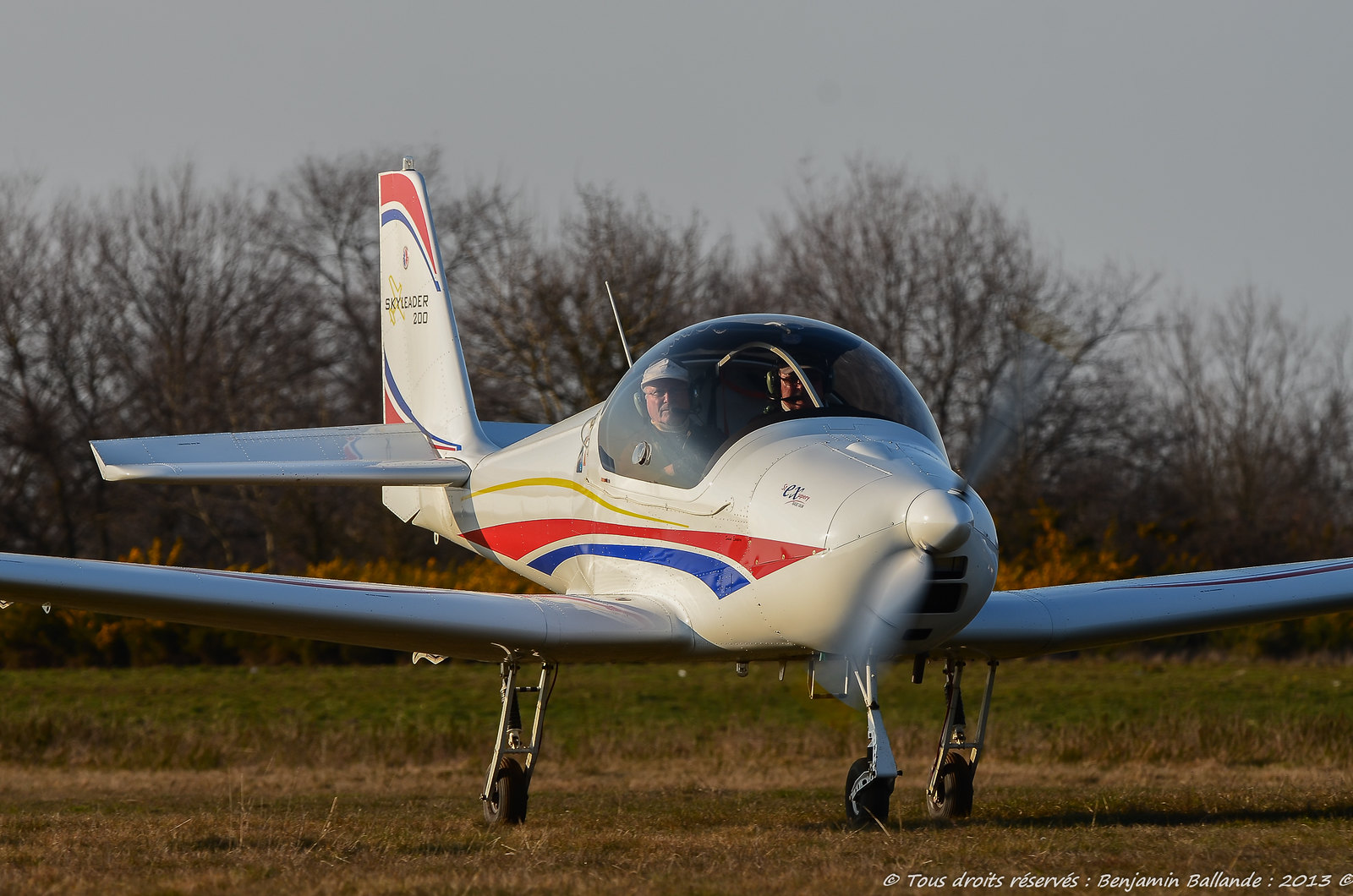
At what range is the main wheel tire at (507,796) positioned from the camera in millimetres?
8922

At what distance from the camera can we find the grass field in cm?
630

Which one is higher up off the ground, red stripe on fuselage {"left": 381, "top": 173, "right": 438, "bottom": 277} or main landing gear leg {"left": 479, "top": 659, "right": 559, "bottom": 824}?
red stripe on fuselage {"left": 381, "top": 173, "right": 438, "bottom": 277}

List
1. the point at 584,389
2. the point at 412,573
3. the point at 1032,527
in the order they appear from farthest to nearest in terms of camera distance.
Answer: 1. the point at 584,389
2. the point at 1032,527
3. the point at 412,573

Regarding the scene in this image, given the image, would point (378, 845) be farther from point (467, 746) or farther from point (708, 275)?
point (708, 275)

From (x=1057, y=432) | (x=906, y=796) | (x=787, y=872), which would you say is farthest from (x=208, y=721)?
(x=1057, y=432)

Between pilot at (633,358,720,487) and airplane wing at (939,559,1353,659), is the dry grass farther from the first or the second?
pilot at (633,358,720,487)

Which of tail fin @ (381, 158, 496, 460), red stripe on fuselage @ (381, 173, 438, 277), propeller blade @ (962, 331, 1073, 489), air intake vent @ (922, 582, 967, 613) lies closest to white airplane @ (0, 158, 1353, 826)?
air intake vent @ (922, 582, 967, 613)

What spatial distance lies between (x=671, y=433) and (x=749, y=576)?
3.56 feet

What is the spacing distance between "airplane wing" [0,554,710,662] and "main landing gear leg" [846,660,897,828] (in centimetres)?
112

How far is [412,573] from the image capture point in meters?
26.6

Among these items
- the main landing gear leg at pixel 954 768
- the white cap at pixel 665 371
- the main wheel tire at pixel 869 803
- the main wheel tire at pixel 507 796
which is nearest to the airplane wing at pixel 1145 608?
the main landing gear leg at pixel 954 768

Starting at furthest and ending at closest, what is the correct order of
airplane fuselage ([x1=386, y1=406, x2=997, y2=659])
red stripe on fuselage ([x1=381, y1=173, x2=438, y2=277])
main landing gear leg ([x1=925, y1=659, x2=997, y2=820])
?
red stripe on fuselage ([x1=381, y1=173, x2=438, y2=277]) < main landing gear leg ([x1=925, y1=659, x2=997, y2=820]) < airplane fuselage ([x1=386, y1=406, x2=997, y2=659])

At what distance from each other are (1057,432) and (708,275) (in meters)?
11.2

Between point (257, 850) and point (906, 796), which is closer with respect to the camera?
point (257, 850)
